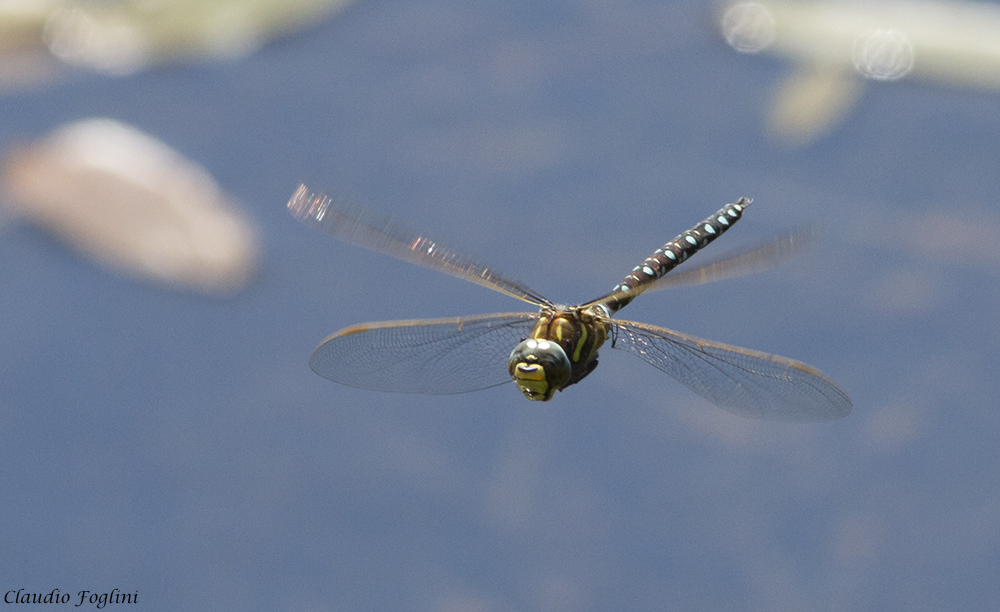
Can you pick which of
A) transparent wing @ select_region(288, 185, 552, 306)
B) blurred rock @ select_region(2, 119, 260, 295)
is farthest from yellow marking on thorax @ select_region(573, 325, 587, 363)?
blurred rock @ select_region(2, 119, 260, 295)

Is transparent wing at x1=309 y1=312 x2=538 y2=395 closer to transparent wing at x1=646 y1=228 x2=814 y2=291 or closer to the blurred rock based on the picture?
transparent wing at x1=646 y1=228 x2=814 y2=291

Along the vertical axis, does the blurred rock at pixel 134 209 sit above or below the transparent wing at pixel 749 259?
above

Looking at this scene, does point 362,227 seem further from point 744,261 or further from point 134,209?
point 134,209

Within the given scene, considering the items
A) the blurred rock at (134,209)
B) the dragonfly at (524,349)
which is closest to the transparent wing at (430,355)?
the dragonfly at (524,349)

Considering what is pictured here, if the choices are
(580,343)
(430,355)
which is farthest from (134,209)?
(580,343)

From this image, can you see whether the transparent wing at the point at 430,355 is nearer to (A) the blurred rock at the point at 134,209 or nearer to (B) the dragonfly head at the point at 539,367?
(B) the dragonfly head at the point at 539,367

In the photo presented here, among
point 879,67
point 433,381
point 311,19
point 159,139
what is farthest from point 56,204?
point 879,67
